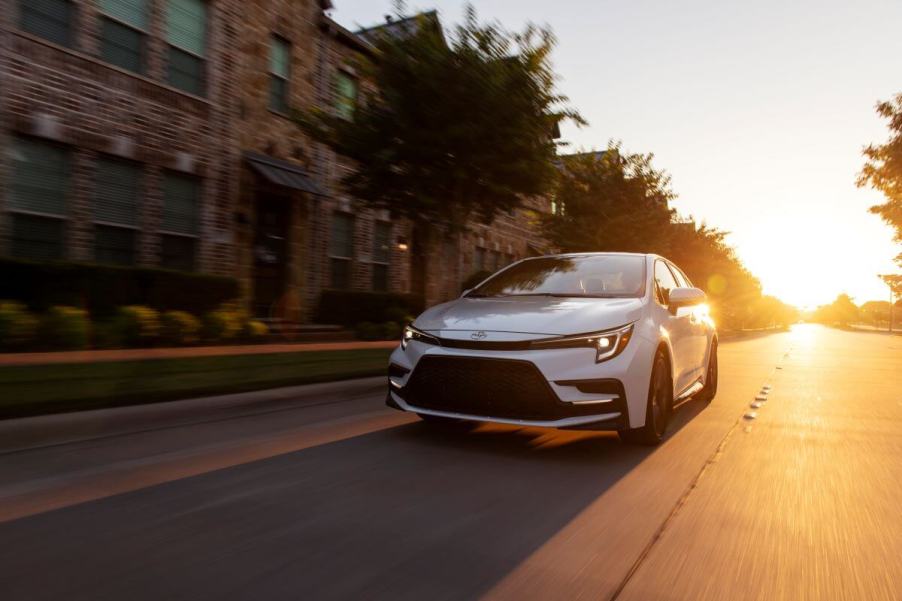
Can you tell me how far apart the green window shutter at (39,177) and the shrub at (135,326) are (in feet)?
7.50

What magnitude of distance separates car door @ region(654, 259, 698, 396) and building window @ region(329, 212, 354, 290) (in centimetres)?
1208

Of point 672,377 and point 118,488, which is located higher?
point 672,377

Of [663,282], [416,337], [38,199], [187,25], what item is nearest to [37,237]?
[38,199]

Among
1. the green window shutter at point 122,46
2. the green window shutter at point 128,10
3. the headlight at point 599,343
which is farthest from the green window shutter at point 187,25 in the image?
the headlight at point 599,343

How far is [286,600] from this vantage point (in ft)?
8.36

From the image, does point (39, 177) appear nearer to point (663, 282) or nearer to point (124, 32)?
point (124, 32)

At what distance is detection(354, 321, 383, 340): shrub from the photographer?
16234 millimetres

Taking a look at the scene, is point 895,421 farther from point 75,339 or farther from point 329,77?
point 329,77

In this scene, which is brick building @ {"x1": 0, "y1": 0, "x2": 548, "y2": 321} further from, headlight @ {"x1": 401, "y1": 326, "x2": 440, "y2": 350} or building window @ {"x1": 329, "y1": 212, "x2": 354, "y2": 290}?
headlight @ {"x1": 401, "y1": 326, "x2": 440, "y2": 350}

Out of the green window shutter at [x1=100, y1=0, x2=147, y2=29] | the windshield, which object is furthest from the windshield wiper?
the green window shutter at [x1=100, y1=0, x2=147, y2=29]

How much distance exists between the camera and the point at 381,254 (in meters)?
20.3

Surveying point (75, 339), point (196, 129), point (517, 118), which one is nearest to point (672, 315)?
point (517, 118)

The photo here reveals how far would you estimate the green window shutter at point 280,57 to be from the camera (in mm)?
16191

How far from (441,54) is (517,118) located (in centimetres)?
157
